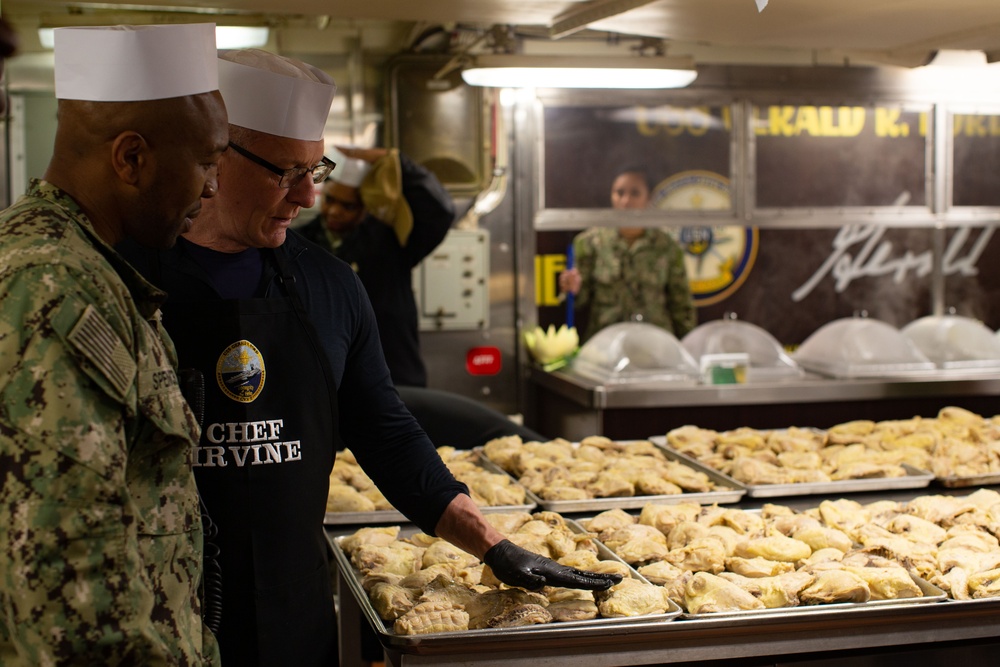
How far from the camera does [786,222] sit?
570 centimetres

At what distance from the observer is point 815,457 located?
315 centimetres

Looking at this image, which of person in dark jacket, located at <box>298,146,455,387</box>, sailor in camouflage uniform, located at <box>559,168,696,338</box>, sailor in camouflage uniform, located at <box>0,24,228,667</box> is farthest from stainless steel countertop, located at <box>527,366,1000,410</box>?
sailor in camouflage uniform, located at <box>0,24,228,667</box>

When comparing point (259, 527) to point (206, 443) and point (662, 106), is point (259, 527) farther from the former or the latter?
point (662, 106)

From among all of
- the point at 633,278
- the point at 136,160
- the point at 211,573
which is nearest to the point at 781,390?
the point at 633,278

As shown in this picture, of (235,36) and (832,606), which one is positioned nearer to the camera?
(832,606)

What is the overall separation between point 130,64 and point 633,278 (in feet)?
15.7

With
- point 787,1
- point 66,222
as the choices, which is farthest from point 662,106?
point 66,222

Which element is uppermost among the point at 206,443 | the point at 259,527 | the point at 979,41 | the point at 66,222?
the point at 979,41

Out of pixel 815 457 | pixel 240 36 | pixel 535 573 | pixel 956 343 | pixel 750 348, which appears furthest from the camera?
pixel 956 343

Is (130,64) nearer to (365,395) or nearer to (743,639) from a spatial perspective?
(365,395)

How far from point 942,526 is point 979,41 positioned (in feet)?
4.78

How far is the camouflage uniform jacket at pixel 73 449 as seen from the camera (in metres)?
1.15
